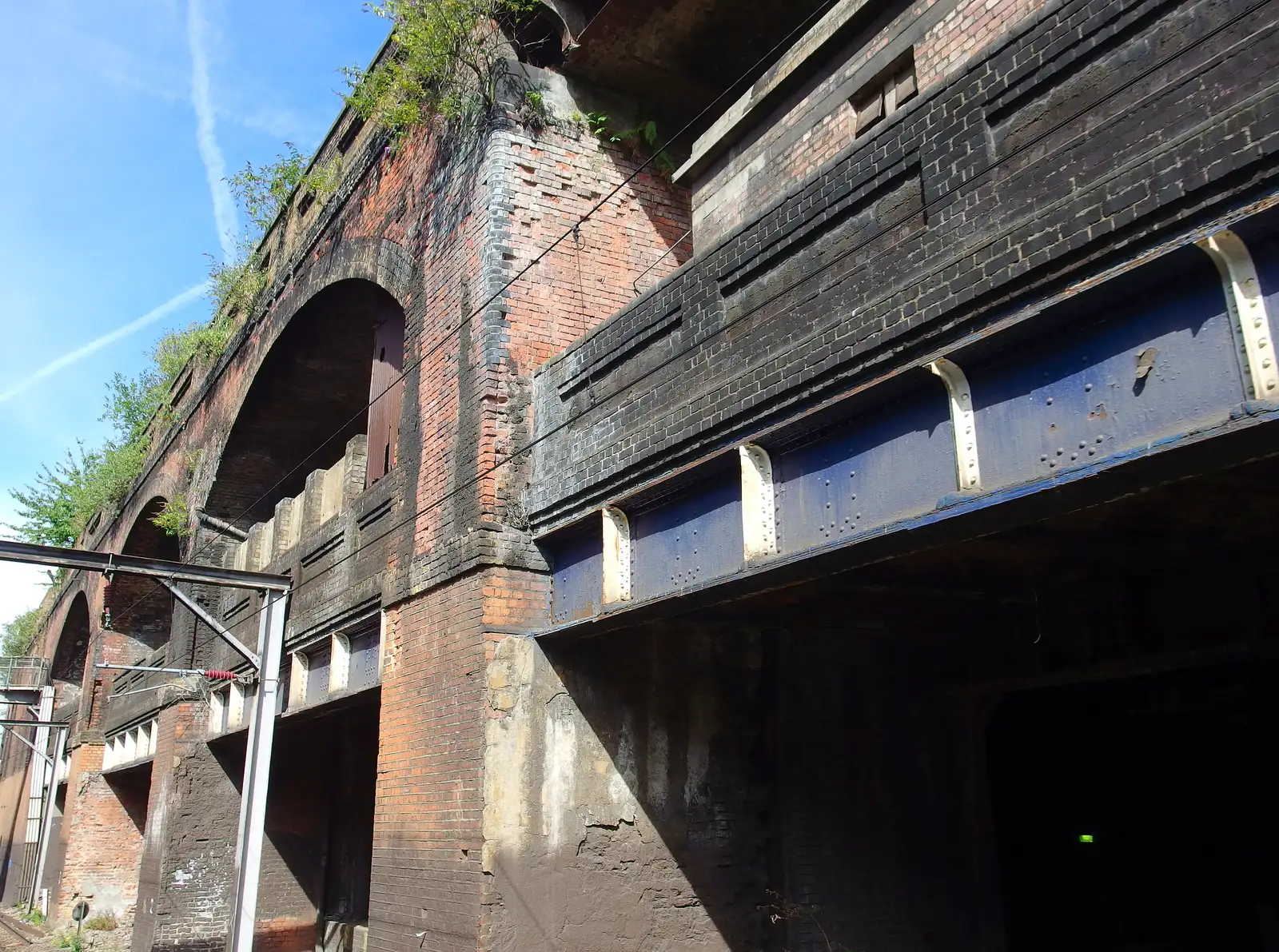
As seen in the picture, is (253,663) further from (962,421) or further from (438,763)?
(962,421)

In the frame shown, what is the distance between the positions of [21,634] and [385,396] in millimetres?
40300

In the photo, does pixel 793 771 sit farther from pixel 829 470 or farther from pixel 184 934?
pixel 184 934

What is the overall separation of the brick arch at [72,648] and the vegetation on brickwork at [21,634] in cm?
349

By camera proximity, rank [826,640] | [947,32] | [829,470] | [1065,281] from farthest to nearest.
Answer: [826,640] → [947,32] → [829,470] → [1065,281]

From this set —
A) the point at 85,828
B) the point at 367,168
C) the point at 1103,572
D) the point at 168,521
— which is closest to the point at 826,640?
the point at 1103,572

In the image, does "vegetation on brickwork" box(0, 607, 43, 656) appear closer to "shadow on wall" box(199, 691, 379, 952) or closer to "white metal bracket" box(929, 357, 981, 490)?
"shadow on wall" box(199, 691, 379, 952)

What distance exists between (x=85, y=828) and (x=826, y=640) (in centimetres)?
1903

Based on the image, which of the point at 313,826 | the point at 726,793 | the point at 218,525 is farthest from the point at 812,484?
the point at 218,525

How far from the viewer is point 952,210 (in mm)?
5312

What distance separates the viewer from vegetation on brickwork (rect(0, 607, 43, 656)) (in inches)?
1505

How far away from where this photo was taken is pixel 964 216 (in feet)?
17.1

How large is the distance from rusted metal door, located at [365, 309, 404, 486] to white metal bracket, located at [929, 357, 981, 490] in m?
7.03

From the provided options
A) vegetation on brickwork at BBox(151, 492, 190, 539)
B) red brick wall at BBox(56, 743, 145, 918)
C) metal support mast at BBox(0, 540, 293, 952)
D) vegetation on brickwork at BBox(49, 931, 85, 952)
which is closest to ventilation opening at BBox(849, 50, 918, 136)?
metal support mast at BBox(0, 540, 293, 952)

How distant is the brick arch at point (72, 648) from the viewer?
28.4m
